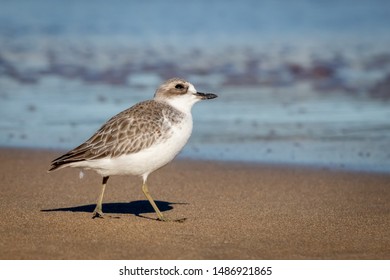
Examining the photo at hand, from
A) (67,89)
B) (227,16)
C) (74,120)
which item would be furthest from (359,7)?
(74,120)

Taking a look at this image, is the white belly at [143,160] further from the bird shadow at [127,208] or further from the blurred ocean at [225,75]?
the blurred ocean at [225,75]

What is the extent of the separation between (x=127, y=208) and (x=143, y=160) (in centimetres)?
110

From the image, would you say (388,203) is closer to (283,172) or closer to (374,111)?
(283,172)

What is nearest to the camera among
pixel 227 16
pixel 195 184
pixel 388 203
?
pixel 388 203

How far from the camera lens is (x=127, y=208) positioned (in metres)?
8.80

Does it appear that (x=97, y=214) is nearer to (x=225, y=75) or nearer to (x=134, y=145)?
(x=134, y=145)

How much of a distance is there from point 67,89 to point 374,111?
603cm

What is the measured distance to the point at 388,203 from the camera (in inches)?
349

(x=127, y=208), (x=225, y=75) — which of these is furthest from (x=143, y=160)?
(x=225, y=75)

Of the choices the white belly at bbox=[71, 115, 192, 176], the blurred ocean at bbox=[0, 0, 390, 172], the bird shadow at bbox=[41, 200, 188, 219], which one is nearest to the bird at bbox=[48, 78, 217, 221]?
the white belly at bbox=[71, 115, 192, 176]

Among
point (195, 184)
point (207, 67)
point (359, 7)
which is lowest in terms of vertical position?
point (195, 184)

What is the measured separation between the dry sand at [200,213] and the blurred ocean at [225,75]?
0.99 m

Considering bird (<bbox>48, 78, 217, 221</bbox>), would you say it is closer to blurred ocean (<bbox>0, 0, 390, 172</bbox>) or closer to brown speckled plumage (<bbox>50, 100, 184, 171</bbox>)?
brown speckled plumage (<bbox>50, 100, 184, 171</bbox>)

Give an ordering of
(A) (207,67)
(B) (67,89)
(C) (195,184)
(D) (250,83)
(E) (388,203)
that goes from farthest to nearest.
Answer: (A) (207,67)
(D) (250,83)
(B) (67,89)
(C) (195,184)
(E) (388,203)
